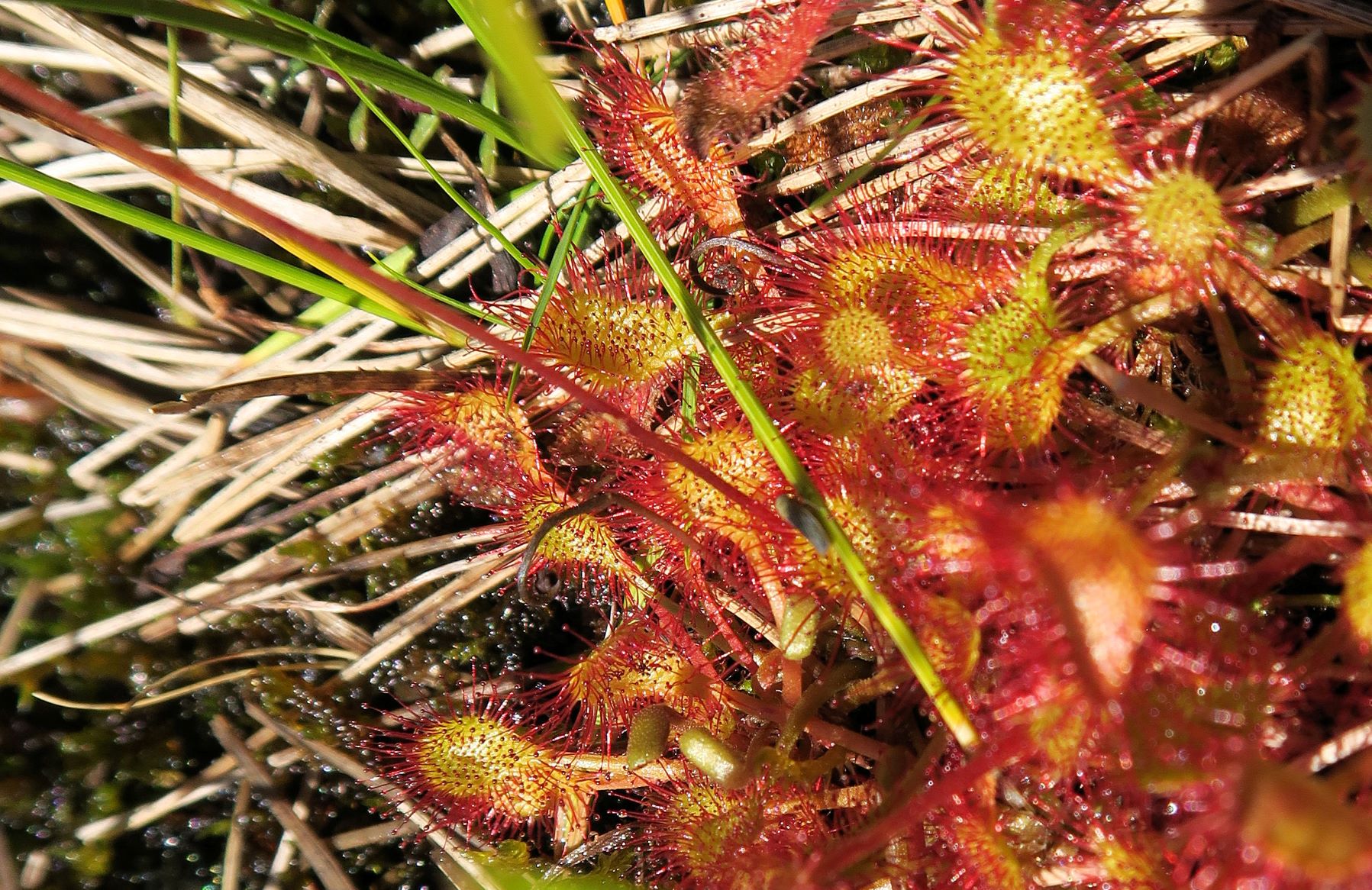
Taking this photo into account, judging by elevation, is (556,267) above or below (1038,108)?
below

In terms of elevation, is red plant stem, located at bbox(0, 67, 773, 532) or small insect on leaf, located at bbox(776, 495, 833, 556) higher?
red plant stem, located at bbox(0, 67, 773, 532)

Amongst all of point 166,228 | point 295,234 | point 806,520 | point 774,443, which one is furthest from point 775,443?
point 166,228

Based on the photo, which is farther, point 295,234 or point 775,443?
point 775,443

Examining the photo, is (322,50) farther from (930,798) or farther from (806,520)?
(930,798)

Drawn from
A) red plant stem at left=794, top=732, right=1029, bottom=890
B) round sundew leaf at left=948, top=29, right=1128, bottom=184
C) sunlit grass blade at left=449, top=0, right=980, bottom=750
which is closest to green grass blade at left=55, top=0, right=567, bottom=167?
sunlit grass blade at left=449, top=0, right=980, bottom=750

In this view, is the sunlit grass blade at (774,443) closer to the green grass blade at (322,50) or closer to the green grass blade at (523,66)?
the green grass blade at (322,50)

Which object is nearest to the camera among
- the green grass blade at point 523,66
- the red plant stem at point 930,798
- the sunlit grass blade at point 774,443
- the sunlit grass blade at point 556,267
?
the green grass blade at point 523,66

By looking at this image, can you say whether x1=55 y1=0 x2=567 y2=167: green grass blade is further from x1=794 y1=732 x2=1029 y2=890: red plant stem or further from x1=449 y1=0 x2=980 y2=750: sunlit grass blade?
x1=794 y1=732 x2=1029 y2=890: red plant stem

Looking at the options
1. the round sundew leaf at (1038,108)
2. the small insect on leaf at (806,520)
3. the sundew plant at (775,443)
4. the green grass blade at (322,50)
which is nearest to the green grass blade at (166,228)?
the sundew plant at (775,443)

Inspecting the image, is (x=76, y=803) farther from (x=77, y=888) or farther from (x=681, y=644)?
(x=681, y=644)
